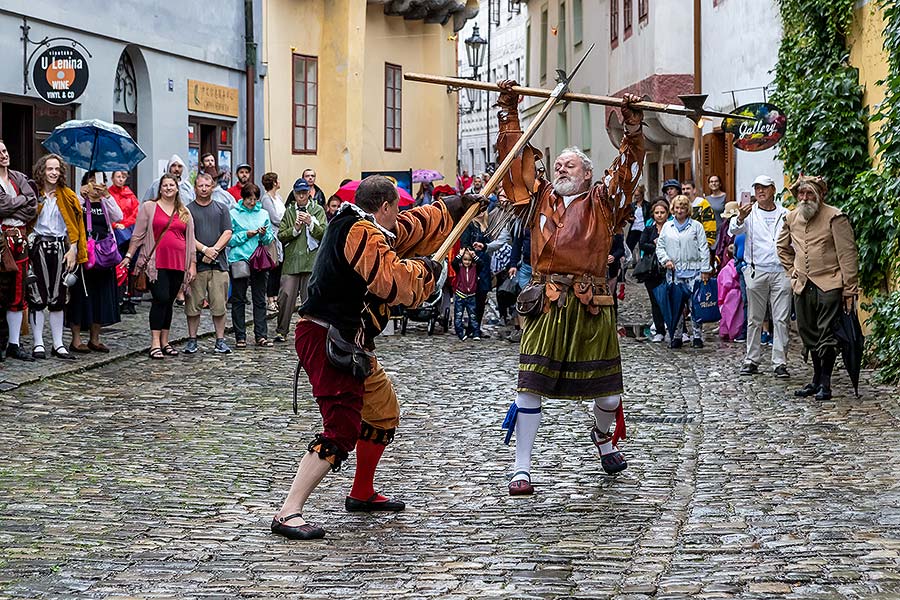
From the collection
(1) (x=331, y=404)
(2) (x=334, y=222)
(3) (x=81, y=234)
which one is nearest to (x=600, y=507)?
(1) (x=331, y=404)

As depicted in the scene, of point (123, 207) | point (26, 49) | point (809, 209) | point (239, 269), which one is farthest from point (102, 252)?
point (809, 209)

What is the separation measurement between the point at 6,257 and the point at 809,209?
275 inches

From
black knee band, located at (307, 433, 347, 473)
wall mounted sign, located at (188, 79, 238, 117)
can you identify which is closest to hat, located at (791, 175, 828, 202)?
black knee band, located at (307, 433, 347, 473)

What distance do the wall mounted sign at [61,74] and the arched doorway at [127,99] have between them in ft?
13.2

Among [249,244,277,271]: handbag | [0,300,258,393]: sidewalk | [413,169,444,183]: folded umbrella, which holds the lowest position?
[0,300,258,393]: sidewalk

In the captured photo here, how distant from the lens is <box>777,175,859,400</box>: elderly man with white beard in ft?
38.9

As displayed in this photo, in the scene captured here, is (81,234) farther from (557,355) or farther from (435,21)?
(435,21)

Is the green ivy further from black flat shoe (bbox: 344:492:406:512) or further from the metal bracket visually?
the metal bracket

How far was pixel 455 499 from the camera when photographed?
26.0 ft

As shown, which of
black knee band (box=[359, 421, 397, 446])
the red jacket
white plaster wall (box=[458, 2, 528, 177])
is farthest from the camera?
white plaster wall (box=[458, 2, 528, 177])

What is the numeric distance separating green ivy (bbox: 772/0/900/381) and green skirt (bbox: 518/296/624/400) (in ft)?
16.6

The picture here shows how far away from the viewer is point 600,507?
7680 mm

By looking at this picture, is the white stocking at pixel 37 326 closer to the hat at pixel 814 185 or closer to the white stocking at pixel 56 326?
the white stocking at pixel 56 326

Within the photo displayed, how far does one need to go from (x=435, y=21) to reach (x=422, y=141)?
9.37ft
